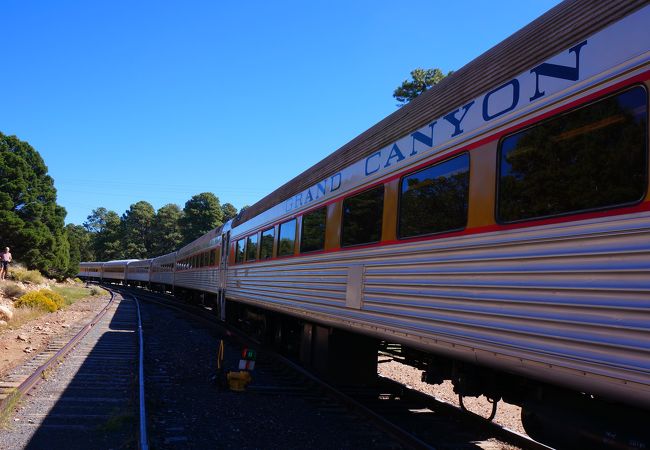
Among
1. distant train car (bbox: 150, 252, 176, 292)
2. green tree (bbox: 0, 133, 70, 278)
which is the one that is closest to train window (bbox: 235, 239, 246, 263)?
distant train car (bbox: 150, 252, 176, 292)

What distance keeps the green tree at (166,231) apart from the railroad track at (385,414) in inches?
2788

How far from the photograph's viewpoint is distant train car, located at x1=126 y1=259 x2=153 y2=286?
41.4 metres

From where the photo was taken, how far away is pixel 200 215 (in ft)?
232

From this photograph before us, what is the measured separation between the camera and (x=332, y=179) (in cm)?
706

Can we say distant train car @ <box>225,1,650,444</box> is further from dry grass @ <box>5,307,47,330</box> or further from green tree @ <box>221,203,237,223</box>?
green tree @ <box>221,203,237,223</box>

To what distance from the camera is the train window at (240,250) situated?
12359mm

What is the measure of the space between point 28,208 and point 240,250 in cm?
2182

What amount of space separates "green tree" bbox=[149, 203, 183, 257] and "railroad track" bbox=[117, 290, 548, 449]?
232ft

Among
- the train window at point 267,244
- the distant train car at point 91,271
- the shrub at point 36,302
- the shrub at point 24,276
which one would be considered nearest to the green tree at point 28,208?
the shrub at point 24,276

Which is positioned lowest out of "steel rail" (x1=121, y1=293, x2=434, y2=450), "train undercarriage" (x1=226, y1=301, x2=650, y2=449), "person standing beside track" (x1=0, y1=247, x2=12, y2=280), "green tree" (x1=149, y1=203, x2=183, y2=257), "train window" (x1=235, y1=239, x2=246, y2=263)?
"steel rail" (x1=121, y1=293, x2=434, y2=450)

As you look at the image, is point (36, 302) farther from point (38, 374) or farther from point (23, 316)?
point (38, 374)

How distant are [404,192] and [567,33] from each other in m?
2.06

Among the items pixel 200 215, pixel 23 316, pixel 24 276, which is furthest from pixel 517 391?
pixel 200 215

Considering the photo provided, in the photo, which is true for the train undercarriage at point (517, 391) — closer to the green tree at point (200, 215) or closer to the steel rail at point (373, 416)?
the steel rail at point (373, 416)
